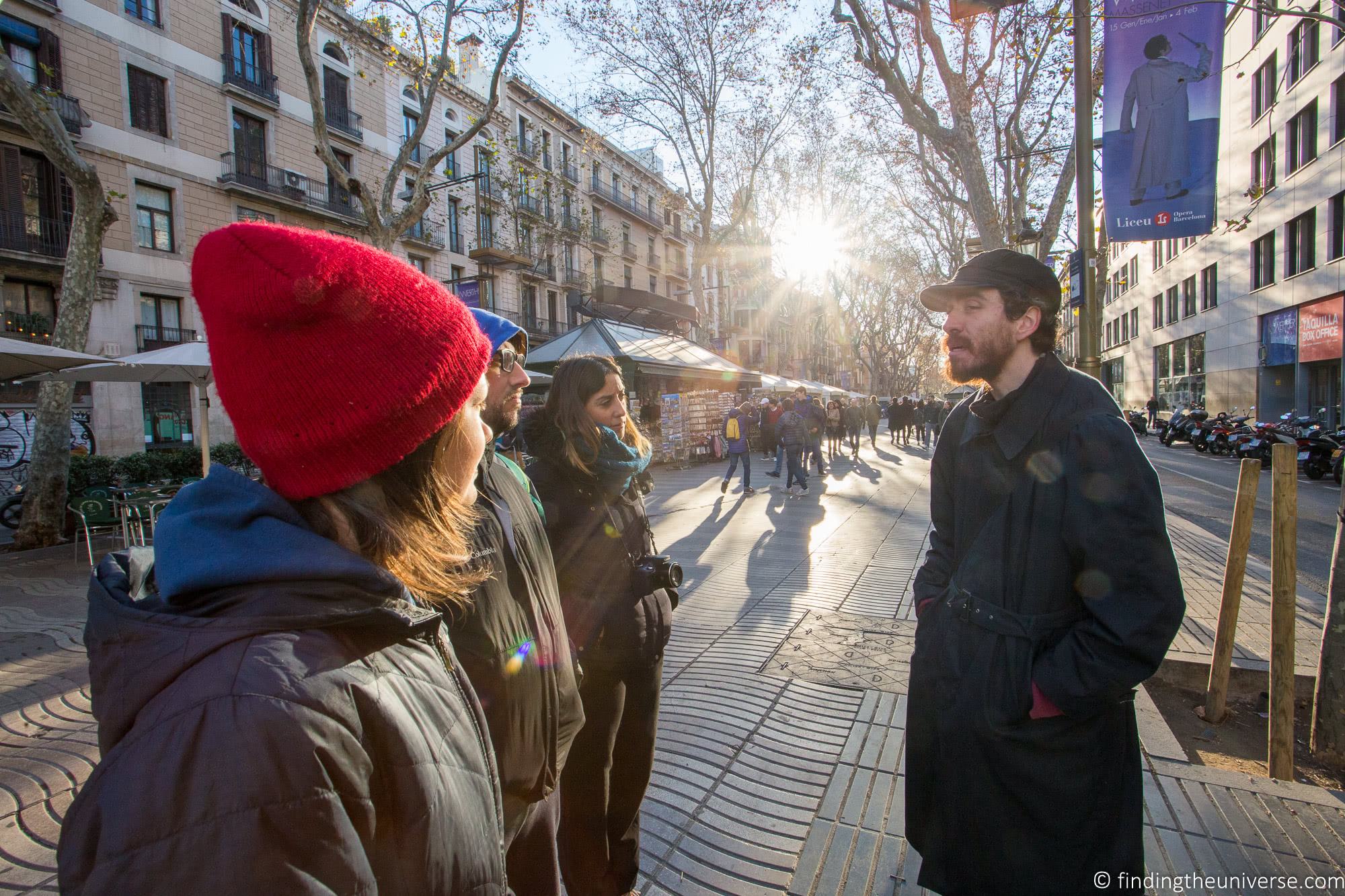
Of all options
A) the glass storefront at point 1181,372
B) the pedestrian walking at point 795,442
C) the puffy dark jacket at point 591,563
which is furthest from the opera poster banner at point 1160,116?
the glass storefront at point 1181,372

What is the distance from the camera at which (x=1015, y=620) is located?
5.94 feet

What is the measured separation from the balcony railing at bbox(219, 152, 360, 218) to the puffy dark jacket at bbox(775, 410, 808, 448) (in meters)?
15.9

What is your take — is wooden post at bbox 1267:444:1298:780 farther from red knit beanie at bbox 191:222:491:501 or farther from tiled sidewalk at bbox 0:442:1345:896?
red knit beanie at bbox 191:222:491:501

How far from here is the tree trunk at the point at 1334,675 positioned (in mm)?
3033

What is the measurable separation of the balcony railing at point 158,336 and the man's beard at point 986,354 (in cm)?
2214

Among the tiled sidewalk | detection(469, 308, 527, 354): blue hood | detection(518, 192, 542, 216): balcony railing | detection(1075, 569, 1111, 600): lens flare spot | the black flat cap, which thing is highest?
detection(518, 192, 542, 216): balcony railing

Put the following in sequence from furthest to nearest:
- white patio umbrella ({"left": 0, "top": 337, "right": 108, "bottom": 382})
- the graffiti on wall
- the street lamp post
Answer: the graffiti on wall → white patio umbrella ({"left": 0, "top": 337, "right": 108, "bottom": 382}) → the street lamp post

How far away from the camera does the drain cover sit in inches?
157

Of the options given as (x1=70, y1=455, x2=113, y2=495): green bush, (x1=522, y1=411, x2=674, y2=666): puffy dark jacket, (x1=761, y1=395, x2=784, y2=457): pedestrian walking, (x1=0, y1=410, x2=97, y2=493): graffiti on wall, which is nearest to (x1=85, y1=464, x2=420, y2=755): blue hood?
(x1=522, y1=411, x2=674, y2=666): puffy dark jacket

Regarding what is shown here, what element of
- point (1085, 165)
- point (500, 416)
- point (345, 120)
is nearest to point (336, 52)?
point (345, 120)

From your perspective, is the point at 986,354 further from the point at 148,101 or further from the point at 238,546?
the point at 148,101

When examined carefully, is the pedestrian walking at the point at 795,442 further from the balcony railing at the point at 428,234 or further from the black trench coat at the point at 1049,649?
the balcony railing at the point at 428,234

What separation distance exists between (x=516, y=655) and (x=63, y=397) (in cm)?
1070

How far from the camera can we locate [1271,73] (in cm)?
2283
